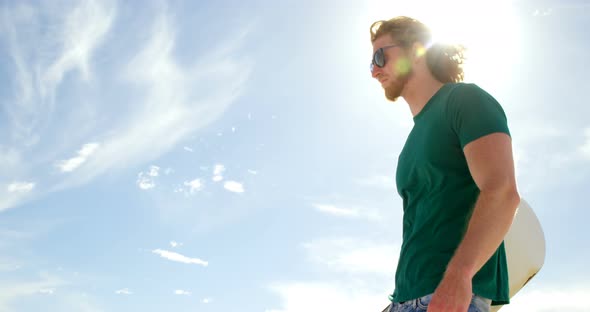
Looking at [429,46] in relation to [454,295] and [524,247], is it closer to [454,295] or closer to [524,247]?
[524,247]

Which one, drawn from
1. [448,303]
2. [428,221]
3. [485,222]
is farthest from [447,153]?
[448,303]

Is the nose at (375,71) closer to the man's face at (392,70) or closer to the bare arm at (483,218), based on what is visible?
the man's face at (392,70)

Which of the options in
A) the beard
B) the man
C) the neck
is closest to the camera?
the man

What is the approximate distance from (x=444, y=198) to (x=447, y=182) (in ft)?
0.28

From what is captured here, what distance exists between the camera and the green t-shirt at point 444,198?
283cm

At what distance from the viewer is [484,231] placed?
244 cm

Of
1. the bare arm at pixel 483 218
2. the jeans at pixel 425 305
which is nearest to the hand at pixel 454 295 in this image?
the bare arm at pixel 483 218

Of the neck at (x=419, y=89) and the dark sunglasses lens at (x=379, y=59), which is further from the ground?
the dark sunglasses lens at (x=379, y=59)

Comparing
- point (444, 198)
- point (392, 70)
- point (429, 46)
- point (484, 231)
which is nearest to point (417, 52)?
point (429, 46)

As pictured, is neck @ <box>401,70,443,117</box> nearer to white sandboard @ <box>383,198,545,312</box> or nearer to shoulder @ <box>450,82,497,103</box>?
shoulder @ <box>450,82,497,103</box>

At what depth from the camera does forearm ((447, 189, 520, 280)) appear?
239cm

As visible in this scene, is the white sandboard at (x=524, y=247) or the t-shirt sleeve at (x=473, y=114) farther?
the white sandboard at (x=524, y=247)

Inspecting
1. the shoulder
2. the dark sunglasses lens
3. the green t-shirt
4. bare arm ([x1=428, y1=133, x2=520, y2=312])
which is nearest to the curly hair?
the dark sunglasses lens

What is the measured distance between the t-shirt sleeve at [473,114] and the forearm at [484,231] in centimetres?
32
